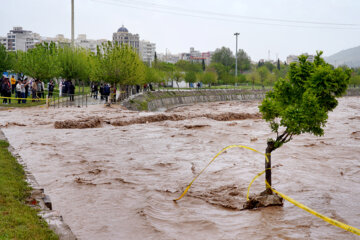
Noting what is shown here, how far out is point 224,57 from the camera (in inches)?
5797

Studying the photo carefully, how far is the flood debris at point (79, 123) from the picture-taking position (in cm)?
→ 2295

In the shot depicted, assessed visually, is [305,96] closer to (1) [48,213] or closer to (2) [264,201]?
(2) [264,201]

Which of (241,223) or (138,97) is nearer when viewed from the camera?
→ (241,223)

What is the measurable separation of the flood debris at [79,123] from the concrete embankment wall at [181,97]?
12.0 m

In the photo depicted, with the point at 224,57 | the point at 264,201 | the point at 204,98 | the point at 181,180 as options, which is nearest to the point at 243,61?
the point at 224,57

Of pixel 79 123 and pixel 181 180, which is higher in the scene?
pixel 79 123

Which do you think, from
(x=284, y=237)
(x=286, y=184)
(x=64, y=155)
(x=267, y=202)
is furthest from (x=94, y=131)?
(x=284, y=237)

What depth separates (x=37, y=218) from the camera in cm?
676

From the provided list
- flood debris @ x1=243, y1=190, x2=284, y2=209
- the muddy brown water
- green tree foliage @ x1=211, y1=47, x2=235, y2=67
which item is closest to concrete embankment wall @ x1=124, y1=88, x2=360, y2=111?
the muddy brown water

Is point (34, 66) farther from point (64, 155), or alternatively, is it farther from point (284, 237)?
point (284, 237)

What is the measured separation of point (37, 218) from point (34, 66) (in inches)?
1188

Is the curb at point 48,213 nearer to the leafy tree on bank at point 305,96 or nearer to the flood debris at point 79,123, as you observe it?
the leafy tree on bank at point 305,96

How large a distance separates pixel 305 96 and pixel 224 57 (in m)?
142

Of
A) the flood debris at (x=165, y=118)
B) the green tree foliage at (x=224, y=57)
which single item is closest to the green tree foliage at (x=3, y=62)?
the flood debris at (x=165, y=118)
